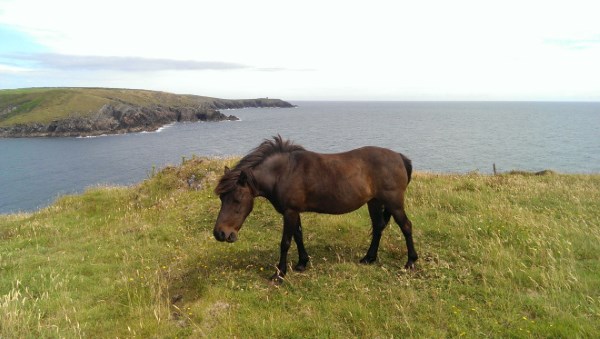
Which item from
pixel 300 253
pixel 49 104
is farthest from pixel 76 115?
pixel 300 253

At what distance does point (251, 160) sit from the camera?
734 centimetres

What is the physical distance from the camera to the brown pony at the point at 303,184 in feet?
22.8

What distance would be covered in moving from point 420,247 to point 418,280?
175 cm

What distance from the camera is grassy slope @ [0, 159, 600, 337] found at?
568 cm

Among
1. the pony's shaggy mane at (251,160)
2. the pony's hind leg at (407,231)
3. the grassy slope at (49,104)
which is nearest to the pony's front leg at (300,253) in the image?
the pony's shaggy mane at (251,160)

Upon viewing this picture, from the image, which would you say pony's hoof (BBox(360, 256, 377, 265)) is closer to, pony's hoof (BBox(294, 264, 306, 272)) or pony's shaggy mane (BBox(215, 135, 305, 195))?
pony's hoof (BBox(294, 264, 306, 272))

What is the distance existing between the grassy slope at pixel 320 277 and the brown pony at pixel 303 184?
3.09ft

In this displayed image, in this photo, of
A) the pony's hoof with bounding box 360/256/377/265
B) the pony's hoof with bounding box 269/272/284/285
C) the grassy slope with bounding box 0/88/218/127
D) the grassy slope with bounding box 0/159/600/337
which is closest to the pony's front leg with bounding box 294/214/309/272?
the grassy slope with bounding box 0/159/600/337

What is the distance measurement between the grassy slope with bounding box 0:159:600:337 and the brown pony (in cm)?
94

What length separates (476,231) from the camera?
9.17 m

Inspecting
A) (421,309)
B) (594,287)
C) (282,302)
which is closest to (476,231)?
(594,287)

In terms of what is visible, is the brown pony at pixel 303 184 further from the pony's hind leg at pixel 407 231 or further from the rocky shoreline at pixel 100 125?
the rocky shoreline at pixel 100 125

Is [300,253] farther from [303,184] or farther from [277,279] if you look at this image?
[303,184]

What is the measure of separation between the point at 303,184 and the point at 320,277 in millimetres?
1904
